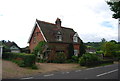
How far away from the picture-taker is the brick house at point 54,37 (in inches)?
1316

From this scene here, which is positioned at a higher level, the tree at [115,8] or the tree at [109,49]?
the tree at [115,8]

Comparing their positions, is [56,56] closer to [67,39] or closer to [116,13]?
[67,39]

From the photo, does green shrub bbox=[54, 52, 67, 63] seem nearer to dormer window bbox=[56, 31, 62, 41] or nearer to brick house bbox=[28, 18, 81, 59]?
brick house bbox=[28, 18, 81, 59]

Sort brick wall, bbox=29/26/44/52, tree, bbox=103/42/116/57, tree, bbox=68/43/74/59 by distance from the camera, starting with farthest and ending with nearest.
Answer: tree, bbox=103/42/116/57 → tree, bbox=68/43/74/59 → brick wall, bbox=29/26/44/52

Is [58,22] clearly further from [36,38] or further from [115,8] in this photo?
[115,8]

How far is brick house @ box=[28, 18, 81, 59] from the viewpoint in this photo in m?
33.4

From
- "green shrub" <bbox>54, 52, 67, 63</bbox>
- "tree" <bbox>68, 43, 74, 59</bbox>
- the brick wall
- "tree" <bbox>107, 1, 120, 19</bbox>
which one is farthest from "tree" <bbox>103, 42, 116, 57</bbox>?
"tree" <bbox>107, 1, 120, 19</bbox>

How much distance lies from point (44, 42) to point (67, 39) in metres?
8.01

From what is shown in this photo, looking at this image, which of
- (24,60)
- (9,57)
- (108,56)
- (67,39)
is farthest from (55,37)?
(108,56)

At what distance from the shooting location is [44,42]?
31391 mm

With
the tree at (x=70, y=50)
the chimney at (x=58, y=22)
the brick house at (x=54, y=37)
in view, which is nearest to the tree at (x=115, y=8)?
the brick house at (x=54, y=37)

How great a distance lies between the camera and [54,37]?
35.0 meters

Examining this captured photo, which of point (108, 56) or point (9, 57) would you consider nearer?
point (9, 57)

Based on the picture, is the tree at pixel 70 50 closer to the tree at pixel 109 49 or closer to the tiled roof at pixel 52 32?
the tiled roof at pixel 52 32
